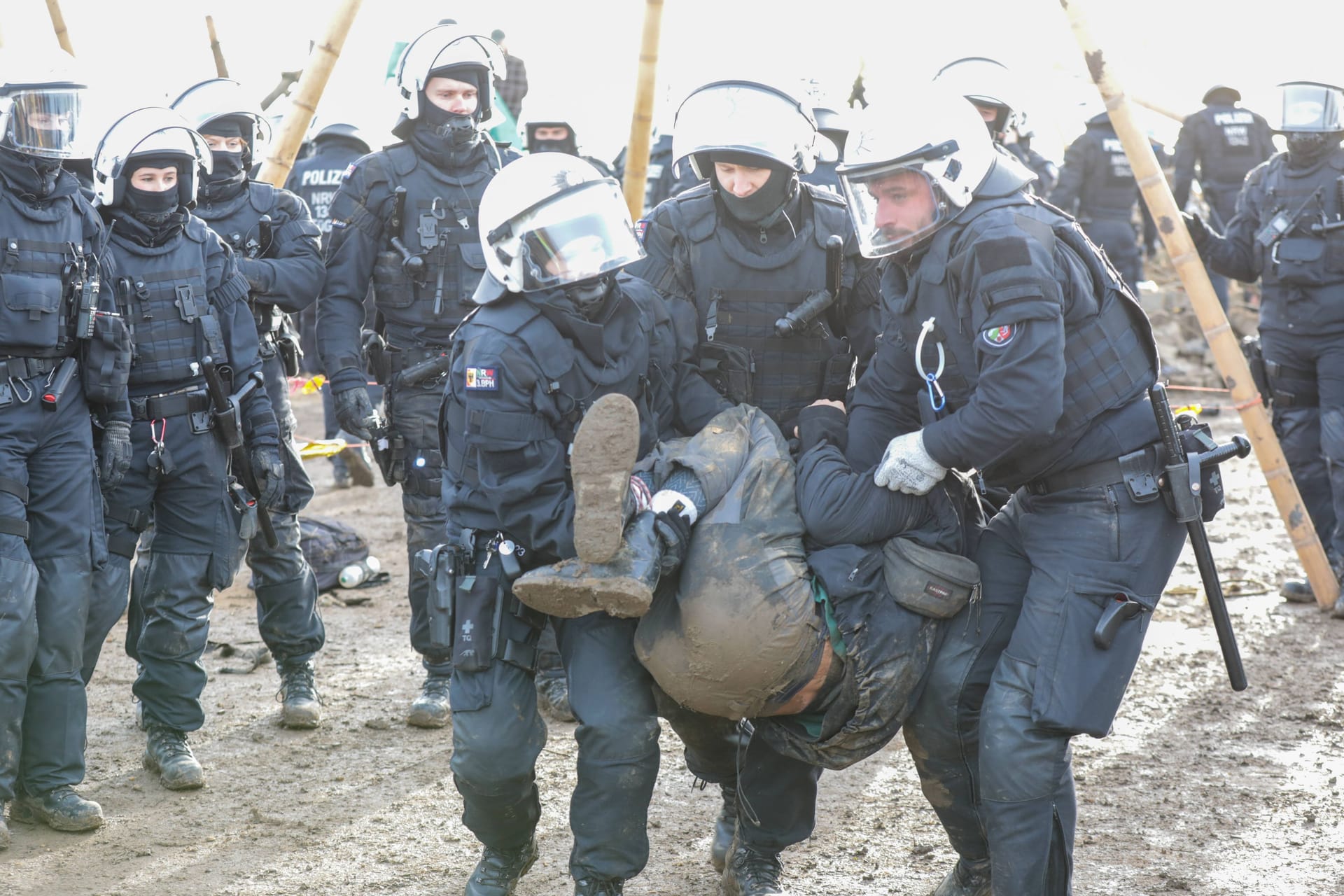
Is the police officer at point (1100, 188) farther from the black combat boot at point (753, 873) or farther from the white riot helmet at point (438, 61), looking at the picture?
the black combat boot at point (753, 873)

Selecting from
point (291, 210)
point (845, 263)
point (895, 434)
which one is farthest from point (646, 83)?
point (895, 434)

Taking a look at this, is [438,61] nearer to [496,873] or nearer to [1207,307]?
[496,873]

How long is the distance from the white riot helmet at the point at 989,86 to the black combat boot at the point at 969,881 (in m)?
4.43

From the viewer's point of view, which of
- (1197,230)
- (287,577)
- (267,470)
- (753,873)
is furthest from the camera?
(1197,230)

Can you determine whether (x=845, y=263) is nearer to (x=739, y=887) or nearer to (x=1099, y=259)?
(x=1099, y=259)

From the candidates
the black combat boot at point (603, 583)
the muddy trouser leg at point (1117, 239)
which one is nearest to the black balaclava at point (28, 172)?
the black combat boot at point (603, 583)

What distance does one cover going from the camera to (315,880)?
432cm

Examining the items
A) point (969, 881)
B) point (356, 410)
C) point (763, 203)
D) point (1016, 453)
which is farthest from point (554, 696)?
point (1016, 453)

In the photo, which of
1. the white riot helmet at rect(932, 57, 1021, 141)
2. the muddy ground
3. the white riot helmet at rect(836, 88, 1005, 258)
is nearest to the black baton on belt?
the white riot helmet at rect(836, 88, 1005, 258)

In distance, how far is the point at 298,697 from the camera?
18.8 ft

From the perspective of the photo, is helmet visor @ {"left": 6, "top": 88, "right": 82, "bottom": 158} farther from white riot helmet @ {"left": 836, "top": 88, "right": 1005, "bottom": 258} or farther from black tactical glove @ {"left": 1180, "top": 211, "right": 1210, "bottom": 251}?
black tactical glove @ {"left": 1180, "top": 211, "right": 1210, "bottom": 251}

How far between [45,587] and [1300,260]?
→ 6.00 meters

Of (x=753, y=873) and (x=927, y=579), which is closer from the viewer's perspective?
(x=927, y=579)

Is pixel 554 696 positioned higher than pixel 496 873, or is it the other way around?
pixel 496 873
